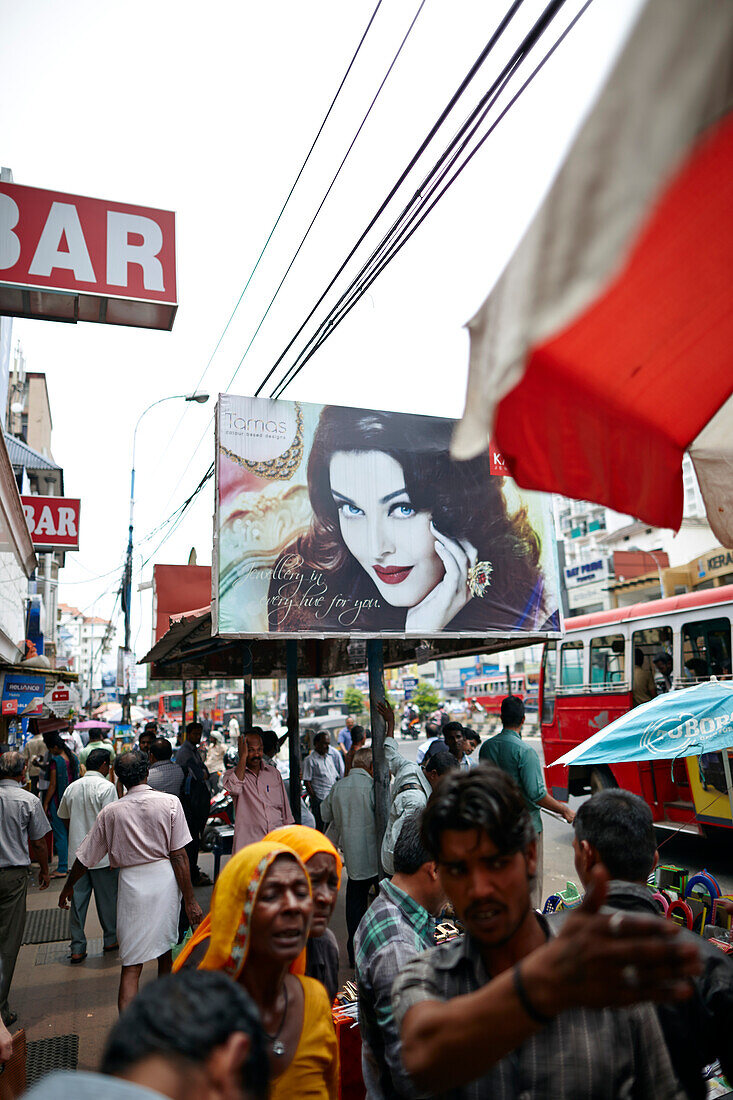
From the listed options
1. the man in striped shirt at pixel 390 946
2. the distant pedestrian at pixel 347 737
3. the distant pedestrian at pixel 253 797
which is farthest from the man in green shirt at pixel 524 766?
the distant pedestrian at pixel 347 737

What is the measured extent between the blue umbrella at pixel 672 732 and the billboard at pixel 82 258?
195 inches

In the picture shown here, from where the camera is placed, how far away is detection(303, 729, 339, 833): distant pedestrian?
10.2 meters

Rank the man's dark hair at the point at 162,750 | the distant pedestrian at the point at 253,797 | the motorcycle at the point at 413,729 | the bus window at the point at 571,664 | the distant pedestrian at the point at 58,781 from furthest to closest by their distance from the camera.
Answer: the motorcycle at the point at 413,729, the bus window at the point at 571,664, the distant pedestrian at the point at 58,781, the man's dark hair at the point at 162,750, the distant pedestrian at the point at 253,797

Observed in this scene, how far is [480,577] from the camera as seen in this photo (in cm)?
651

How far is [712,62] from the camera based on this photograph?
111 centimetres

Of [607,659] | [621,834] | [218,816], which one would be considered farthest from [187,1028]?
[607,659]

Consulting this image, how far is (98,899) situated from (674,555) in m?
46.5

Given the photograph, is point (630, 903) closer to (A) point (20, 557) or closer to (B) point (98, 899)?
(B) point (98, 899)

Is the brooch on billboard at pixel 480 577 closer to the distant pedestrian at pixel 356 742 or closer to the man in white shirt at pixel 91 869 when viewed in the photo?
the distant pedestrian at pixel 356 742

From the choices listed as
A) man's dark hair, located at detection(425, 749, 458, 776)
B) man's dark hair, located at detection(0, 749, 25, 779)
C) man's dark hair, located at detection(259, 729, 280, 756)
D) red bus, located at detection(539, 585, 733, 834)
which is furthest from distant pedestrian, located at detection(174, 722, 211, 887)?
red bus, located at detection(539, 585, 733, 834)

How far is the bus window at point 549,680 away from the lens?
513 inches

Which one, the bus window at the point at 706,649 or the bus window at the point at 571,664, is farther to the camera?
the bus window at the point at 571,664

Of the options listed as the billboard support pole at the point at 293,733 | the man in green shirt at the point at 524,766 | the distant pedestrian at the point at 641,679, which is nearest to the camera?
the man in green shirt at the point at 524,766

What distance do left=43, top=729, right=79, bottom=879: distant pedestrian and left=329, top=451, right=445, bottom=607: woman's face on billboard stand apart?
20.3 feet
